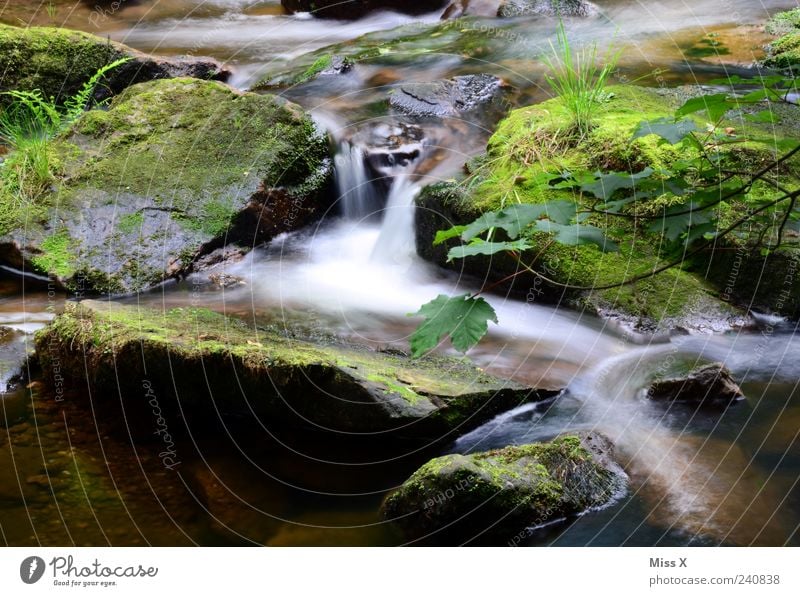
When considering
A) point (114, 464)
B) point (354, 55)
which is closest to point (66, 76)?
point (354, 55)

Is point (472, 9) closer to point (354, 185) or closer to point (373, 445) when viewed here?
point (354, 185)

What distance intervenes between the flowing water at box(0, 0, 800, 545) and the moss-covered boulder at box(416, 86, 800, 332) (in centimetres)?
15

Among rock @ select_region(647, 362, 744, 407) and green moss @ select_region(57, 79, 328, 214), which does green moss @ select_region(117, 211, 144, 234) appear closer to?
green moss @ select_region(57, 79, 328, 214)

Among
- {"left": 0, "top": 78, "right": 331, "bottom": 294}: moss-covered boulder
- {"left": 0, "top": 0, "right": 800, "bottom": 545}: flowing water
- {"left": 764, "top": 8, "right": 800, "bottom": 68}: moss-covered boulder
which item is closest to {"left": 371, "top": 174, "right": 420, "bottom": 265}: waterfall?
{"left": 0, "top": 0, "right": 800, "bottom": 545}: flowing water

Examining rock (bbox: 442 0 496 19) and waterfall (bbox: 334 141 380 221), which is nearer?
waterfall (bbox: 334 141 380 221)

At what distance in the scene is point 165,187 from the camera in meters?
5.37

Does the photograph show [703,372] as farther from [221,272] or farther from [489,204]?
[221,272]

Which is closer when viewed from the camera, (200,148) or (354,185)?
(200,148)

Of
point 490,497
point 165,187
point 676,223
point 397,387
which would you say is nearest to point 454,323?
point 676,223

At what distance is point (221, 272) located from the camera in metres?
5.10

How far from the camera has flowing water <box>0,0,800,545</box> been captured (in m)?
2.81

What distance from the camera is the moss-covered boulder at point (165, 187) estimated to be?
16.4ft

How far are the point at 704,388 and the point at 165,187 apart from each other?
3.68 metres

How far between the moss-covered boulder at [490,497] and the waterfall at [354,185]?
315cm
